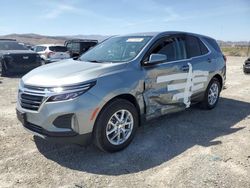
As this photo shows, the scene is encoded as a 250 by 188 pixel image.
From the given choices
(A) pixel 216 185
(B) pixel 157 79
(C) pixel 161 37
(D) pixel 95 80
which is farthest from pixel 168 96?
(A) pixel 216 185

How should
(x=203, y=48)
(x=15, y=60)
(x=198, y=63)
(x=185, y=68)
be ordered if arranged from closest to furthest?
1. (x=185, y=68)
2. (x=198, y=63)
3. (x=203, y=48)
4. (x=15, y=60)

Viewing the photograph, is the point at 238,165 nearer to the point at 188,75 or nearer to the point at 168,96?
the point at 168,96

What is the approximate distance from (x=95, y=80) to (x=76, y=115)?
0.54 m

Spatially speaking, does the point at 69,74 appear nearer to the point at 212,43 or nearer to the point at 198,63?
the point at 198,63

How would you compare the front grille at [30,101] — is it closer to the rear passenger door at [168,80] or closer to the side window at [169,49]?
the rear passenger door at [168,80]

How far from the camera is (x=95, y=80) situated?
388 cm

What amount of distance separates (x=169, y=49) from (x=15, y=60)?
9337 millimetres

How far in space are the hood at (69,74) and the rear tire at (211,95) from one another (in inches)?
111

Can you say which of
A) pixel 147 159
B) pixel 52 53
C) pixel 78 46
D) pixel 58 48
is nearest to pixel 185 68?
pixel 147 159

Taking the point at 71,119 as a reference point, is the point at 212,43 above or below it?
above

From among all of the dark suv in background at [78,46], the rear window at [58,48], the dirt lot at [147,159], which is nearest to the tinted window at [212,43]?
the dirt lot at [147,159]

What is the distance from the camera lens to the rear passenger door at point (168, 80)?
15.3 feet

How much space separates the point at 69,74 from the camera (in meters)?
4.02

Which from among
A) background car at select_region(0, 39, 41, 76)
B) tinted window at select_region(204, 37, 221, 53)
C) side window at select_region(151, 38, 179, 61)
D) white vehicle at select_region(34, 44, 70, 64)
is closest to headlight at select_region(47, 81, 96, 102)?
side window at select_region(151, 38, 179, 61)
